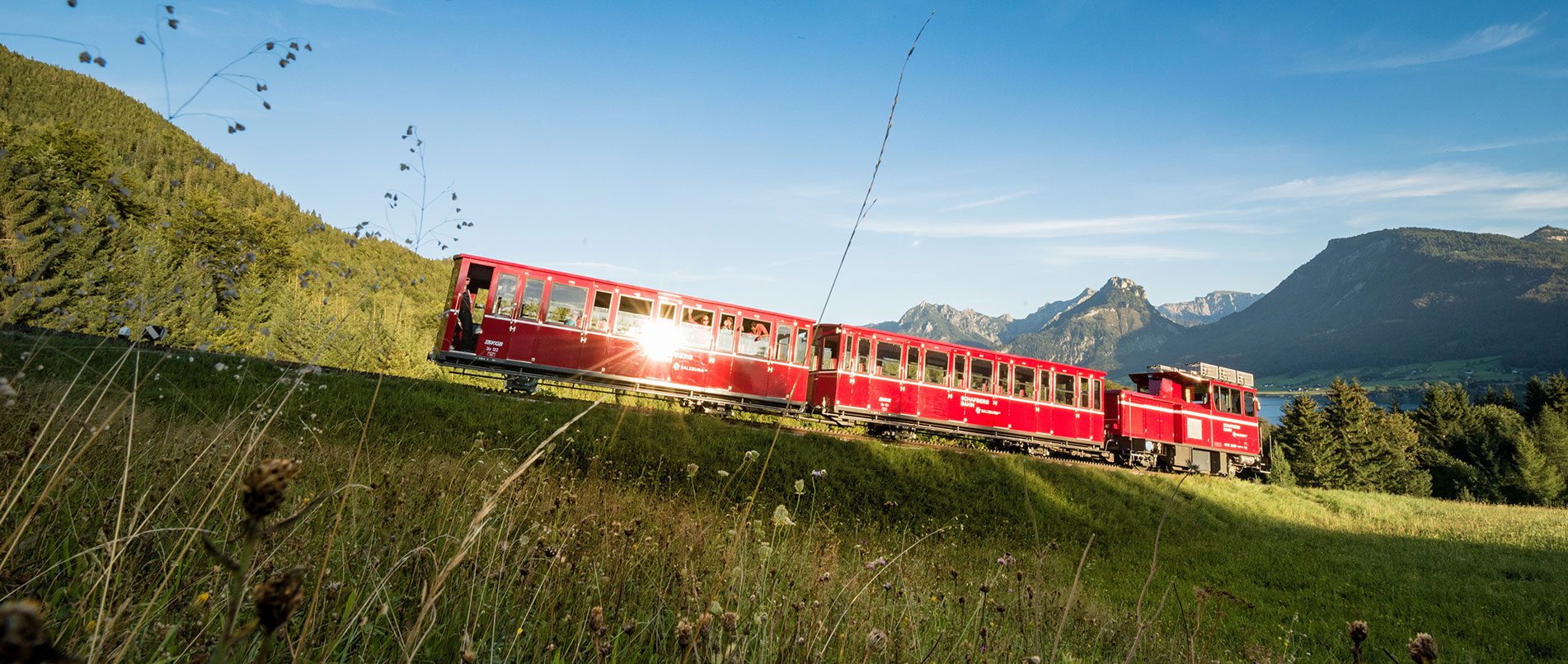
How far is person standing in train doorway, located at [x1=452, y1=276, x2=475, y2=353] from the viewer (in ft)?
51.4

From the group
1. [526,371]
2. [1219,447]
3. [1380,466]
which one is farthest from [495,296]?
[1380,466]

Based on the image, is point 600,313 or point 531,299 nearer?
point 531,299

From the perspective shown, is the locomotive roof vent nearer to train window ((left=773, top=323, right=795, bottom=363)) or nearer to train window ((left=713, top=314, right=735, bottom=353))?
train window ((left=773, top=323, right=795, bottom=363))

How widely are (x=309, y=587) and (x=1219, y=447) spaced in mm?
27931

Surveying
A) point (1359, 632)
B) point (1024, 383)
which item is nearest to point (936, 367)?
point (1024, 383)

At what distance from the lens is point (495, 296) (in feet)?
52.3

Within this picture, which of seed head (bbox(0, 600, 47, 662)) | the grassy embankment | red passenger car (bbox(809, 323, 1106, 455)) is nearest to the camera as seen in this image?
seed head (bbox(0, 600, 47, 662))

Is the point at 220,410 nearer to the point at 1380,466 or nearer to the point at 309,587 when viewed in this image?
the point at 309,587

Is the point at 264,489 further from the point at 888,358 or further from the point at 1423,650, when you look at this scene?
the point at 888,358

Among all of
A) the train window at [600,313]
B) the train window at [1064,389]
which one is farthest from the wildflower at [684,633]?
the train window at [1064,389]

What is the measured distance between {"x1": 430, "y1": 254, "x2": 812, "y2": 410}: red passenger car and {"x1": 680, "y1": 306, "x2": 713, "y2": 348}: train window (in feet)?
0.07

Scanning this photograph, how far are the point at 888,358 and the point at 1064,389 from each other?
6.62m

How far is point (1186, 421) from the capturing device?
77.8ft

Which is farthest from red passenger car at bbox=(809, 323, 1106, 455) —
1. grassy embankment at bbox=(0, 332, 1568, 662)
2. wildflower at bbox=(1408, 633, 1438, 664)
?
wildflower at bbox=(1408, 633, 1438, 664)
